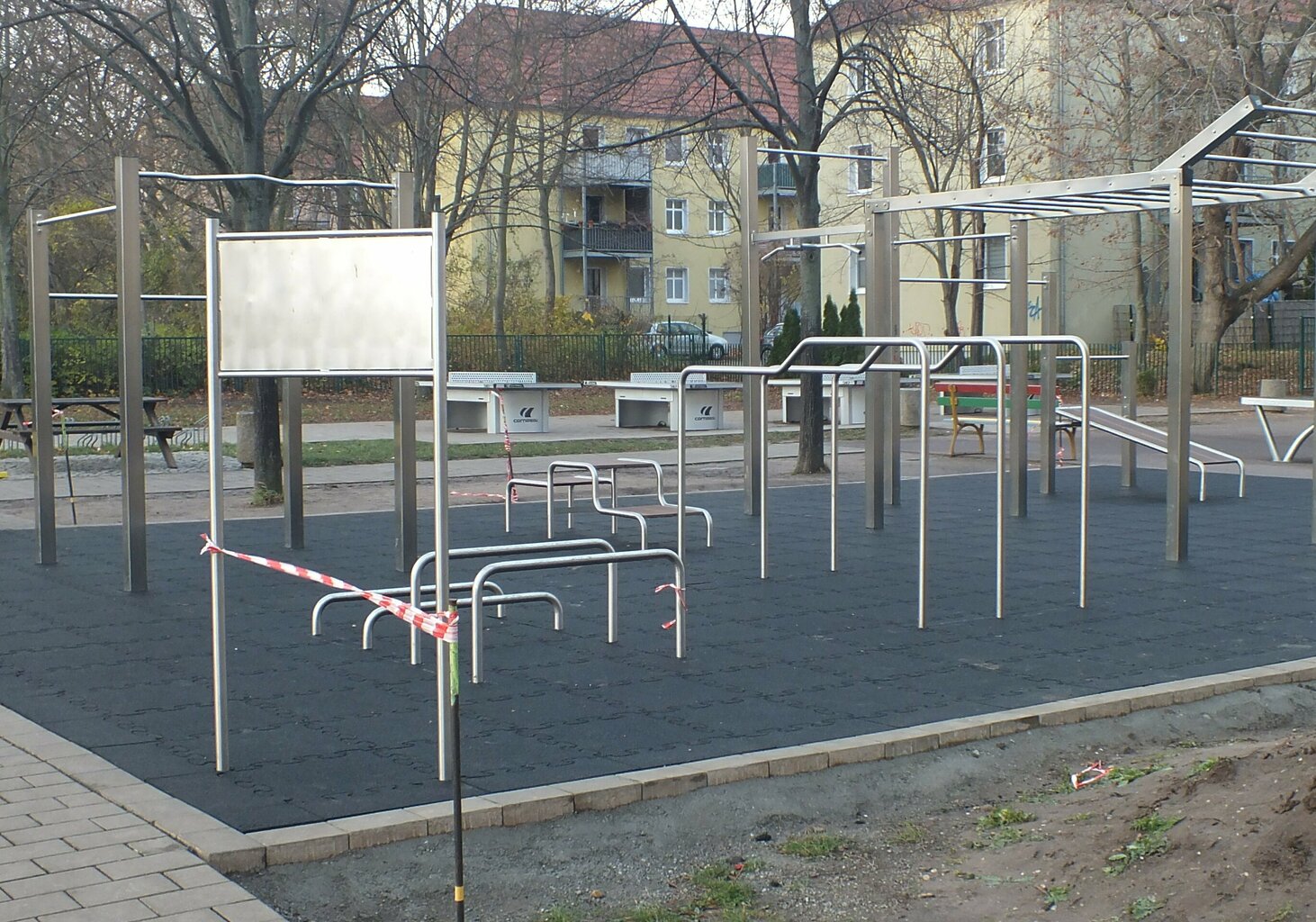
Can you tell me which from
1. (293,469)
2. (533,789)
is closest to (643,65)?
(293,469)

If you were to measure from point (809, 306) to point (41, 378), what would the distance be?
8776 millimetres

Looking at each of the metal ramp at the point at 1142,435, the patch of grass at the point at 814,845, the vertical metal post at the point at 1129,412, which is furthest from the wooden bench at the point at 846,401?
the patch of grass at the point at 814,845

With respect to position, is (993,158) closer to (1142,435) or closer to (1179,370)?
(1142,435)

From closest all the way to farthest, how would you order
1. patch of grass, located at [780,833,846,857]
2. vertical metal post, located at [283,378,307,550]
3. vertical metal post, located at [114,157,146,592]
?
patch of grass, located at [780,833,846,857] → vertical metal post, located at [114,157,146,592] → vertical metal post, located at [283,378,307,550]

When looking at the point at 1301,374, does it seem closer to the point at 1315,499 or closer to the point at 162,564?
the point at 1315,499

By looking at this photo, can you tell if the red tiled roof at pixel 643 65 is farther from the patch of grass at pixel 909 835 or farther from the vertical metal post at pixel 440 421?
the patch of grass at pixel 909 835

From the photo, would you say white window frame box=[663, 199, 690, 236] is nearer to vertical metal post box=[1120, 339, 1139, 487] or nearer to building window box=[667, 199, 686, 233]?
building window box=[667, 199, 686, 233]

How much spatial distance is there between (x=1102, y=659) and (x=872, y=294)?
6.02 metres

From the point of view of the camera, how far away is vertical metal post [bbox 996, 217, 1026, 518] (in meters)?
13.4

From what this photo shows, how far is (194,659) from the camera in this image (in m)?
7.48

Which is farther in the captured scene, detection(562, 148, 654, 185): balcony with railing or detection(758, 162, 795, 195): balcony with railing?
detection(758, 162, 795, 195): balcony with railing

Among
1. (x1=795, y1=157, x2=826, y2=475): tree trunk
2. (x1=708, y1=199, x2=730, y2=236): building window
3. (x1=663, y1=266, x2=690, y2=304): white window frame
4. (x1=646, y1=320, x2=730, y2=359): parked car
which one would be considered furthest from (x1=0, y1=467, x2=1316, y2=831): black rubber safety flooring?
(x1=708, y1=199, x2=730, y2=236): building window

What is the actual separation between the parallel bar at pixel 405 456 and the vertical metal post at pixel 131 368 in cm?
165

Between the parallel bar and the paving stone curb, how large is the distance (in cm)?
397
